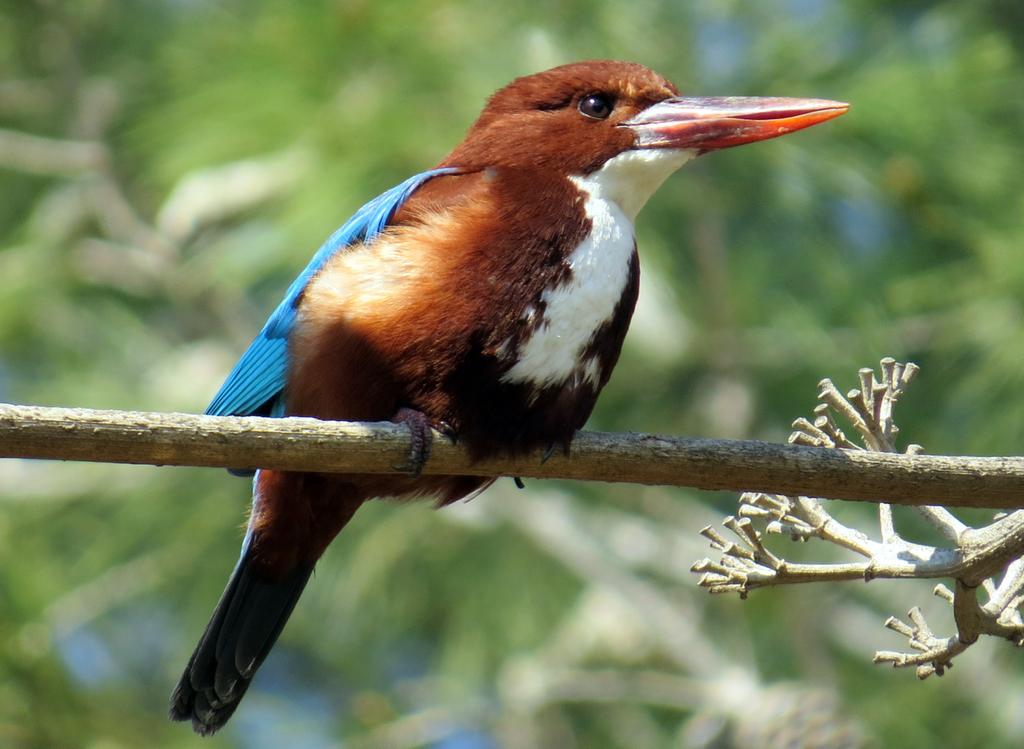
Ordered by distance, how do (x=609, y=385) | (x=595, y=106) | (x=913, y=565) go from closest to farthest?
(x=913, y=565), (x=595, y=106), (x=609, y=385)

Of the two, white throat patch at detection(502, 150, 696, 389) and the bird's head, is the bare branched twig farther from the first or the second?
the bird's head

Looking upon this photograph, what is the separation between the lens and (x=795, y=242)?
538cm

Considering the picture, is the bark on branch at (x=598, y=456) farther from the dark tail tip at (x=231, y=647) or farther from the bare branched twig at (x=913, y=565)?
the dark tail tip at (x=231, y=647)

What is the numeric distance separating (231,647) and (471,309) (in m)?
0.91

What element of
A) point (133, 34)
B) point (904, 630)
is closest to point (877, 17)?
→ point (133, 34)

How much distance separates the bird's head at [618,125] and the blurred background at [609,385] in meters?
1.52

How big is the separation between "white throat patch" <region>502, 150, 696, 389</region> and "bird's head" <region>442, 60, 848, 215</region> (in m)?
0.08

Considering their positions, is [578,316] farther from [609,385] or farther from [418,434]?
[609,385]

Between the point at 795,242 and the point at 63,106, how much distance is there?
310 centimetres

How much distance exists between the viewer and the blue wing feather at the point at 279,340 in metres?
2.88

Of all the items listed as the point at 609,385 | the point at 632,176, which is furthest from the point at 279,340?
the point at 609,385

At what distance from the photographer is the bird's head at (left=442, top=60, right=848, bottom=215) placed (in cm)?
292

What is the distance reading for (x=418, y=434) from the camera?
8.03 ft

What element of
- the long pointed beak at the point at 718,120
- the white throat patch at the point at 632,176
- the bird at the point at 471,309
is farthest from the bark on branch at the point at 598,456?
the long pointed beak at the point at 718,120
